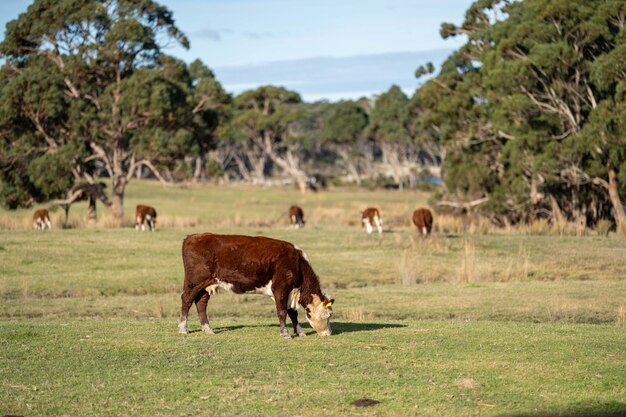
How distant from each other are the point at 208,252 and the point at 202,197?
5594cm

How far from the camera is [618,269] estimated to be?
30.4m

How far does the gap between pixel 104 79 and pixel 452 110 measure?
19.2 meters

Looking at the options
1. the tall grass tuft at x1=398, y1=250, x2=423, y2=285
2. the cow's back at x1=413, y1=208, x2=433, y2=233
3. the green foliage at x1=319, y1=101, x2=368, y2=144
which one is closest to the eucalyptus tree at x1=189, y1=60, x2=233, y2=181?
the cow's back at x1=413, y1=208, x2=433, y2=233

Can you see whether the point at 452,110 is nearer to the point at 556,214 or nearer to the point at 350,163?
the point at 556,214

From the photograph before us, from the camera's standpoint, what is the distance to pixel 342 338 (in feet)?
52.4

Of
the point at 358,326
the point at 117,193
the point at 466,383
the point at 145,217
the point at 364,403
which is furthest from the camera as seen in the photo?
the point at 117,193

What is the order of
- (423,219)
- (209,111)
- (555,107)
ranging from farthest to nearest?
(209,111) → (555,107) → (423,219)

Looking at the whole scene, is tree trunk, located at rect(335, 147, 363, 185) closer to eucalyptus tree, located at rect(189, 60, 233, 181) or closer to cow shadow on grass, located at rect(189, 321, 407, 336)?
eucalyptus tree, located at rect(189, 60, 233, 181)

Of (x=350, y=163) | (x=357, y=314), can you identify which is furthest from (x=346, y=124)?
(x=357, y=314)

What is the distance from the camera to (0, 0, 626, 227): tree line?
144ft

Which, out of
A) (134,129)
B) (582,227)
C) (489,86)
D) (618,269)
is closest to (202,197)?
(134,129)

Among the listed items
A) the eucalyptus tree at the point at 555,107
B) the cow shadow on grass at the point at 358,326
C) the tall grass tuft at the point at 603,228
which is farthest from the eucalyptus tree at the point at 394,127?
the cow shadow on grass at the point at 358,326

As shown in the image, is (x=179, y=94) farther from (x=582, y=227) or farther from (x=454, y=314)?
(x=454, y=314)

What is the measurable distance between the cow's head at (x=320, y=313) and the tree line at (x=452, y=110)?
1106 inches
